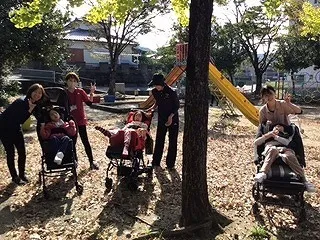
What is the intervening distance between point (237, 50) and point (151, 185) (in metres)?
30.5

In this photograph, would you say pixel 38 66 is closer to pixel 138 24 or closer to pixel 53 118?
pixel 138 24

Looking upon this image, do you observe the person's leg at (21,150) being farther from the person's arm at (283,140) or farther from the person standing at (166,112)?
the person's arm at (283,140)

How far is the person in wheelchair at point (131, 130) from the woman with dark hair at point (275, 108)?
1829 mm

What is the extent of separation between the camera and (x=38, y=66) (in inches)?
1222

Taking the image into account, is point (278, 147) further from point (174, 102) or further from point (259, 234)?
point (174, 102)

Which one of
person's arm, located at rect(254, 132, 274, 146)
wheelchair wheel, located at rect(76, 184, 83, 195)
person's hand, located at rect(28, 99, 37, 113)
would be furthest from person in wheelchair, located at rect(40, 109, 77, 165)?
person's arm, located at rect(254, 132, 274, 146)

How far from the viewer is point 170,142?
6734mm

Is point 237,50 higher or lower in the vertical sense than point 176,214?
higher

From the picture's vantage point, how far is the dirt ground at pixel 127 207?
428 centimetres

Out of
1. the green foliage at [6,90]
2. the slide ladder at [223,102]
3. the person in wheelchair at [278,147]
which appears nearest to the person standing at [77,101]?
the person in wheelchair at [278,147]

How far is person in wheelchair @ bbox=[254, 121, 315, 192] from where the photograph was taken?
4.50 metres

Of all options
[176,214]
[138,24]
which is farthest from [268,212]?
[138,24]

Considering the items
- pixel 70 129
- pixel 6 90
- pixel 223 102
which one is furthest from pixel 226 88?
pixel 6 90

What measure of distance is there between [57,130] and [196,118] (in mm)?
2635
